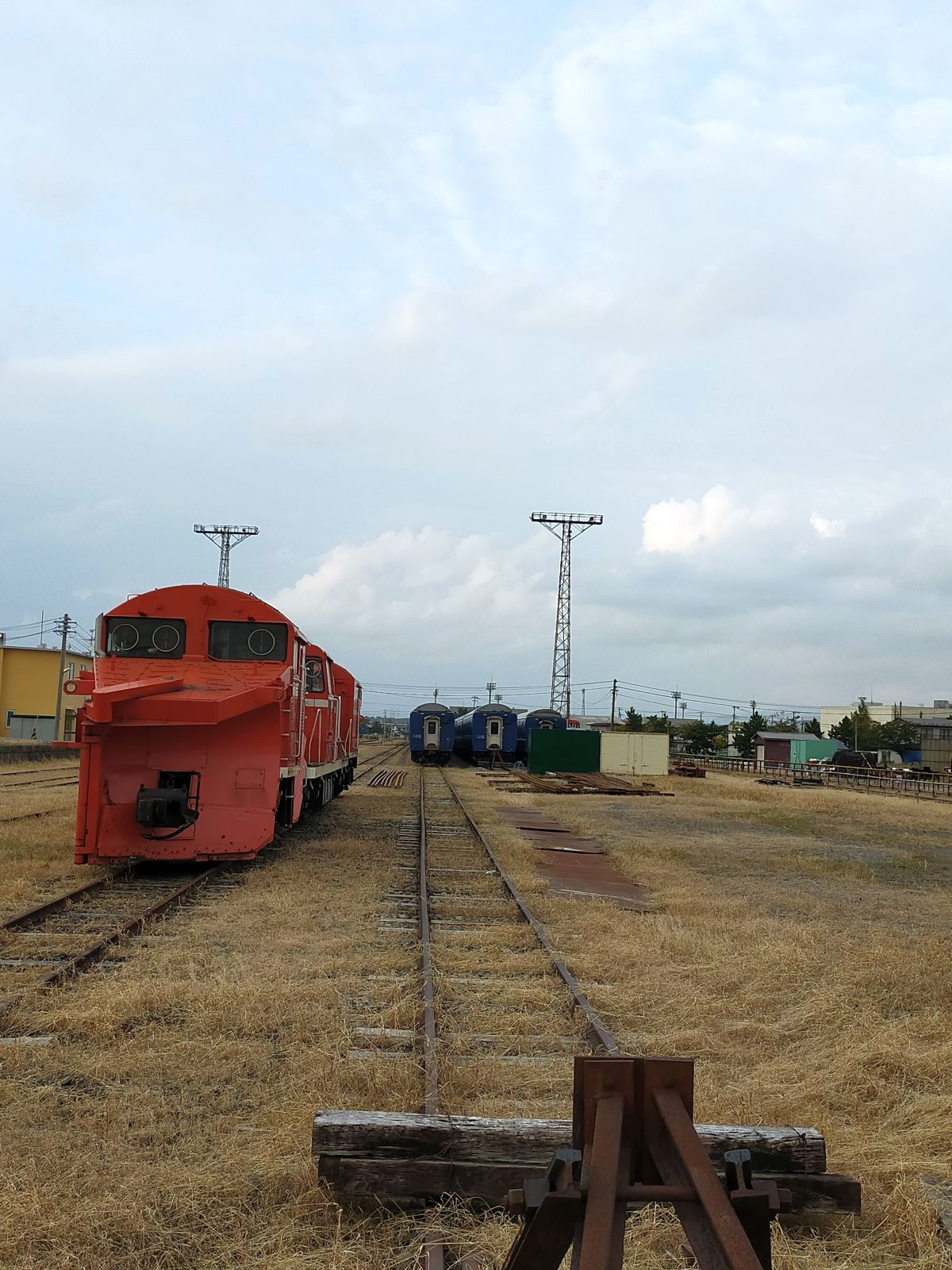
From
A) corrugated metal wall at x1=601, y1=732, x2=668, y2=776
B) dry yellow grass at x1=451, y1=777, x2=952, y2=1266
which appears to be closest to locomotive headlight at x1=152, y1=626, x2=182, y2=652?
dry yellow grass at x1=451, y1=777, x2=952, y2=1266

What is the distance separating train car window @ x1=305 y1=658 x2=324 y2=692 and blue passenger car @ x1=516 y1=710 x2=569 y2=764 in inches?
1139

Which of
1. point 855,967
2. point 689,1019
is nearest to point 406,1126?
point 689,1019

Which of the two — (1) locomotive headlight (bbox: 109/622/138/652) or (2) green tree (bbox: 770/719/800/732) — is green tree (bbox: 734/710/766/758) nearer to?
(2) green tree (bbox: 770/719/800/732)

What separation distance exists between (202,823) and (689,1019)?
6475 millimetres

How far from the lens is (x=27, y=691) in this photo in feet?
203

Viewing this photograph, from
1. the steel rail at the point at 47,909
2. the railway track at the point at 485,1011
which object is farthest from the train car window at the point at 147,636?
the railway track at the point at 485,1011

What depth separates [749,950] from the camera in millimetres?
8461

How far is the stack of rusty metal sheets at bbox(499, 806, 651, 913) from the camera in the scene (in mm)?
11695

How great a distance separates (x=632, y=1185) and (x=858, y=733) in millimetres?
95082

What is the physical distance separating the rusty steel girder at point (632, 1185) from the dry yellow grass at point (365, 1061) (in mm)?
1139

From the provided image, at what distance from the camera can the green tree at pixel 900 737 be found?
86375mm

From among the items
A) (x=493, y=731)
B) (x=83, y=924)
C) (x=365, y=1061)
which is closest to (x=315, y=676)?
(x=83, y=924)

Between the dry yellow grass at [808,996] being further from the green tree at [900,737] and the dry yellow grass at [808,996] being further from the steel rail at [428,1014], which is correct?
the green tree at [900,737]

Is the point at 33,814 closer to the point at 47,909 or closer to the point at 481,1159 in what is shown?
the point at 47,909
